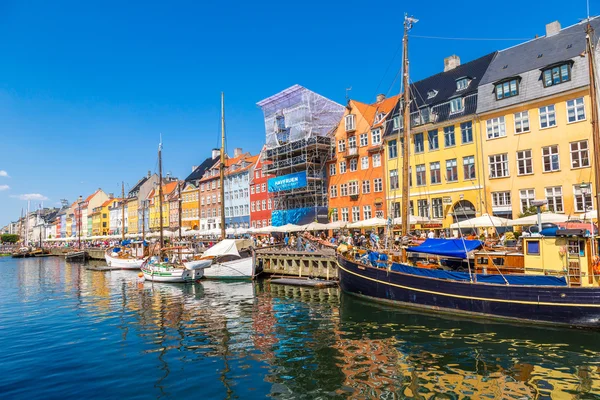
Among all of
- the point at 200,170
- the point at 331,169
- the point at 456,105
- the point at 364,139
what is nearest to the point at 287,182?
the point at 331,169

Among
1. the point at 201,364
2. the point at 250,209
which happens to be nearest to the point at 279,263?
the point at 201,364

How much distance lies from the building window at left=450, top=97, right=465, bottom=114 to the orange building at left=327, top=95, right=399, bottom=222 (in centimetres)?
911

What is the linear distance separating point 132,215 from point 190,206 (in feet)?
117

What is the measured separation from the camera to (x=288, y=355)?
1478 centimetres

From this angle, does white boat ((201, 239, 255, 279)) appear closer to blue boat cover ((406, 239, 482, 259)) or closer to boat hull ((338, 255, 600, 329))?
boat hull ((338, 255, 600, 329))

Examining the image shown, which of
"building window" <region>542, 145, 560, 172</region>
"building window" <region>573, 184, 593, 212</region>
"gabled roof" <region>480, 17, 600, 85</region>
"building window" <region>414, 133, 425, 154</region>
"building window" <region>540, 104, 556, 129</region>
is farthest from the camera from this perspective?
"building window" <region>414, 133, 425, 154</region>

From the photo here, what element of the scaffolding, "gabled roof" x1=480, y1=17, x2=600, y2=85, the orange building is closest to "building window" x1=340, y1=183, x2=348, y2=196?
the orange building

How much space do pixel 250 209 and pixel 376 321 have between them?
55897mm

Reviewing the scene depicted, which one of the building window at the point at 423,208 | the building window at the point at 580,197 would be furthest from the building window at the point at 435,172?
the building window at the point at 580,197

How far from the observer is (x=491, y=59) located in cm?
4378

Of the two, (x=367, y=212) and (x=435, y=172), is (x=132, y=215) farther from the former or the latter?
(x=435, y=172)

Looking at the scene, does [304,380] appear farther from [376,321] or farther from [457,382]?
[376,321]

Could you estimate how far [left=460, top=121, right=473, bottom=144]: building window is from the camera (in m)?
41.3

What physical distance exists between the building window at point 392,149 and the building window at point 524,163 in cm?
1308
